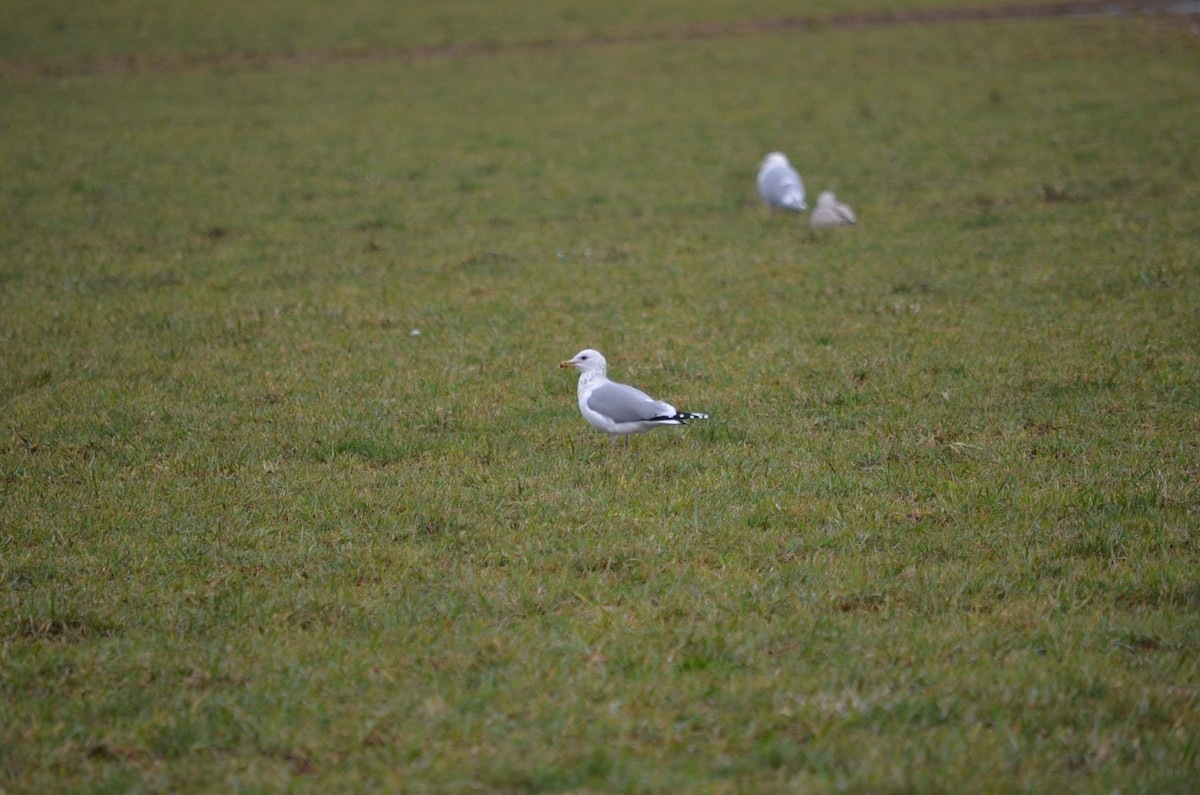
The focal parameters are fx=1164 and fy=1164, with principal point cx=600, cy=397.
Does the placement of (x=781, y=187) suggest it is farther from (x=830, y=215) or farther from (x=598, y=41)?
(x=598, y=41)

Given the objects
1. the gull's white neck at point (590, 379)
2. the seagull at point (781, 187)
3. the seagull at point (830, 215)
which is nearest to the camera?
the gull's white neck at point (590, 379)

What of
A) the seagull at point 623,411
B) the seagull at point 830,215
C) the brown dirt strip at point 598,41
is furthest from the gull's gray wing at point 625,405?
the brown dirt strip at point 598,41

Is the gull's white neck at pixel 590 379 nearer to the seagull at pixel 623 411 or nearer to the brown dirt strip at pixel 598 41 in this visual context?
the seagull at pixel 623 411

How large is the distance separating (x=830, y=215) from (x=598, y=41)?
2040 centimetres

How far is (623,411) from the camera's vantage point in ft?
24.0

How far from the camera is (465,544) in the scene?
630 centimetres

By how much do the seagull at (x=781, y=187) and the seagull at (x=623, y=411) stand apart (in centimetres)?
772

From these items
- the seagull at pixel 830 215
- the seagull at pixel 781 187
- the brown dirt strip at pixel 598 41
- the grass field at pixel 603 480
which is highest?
the brown dirt strip at pixel 598 41

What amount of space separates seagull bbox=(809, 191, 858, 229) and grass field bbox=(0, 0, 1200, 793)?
177mm

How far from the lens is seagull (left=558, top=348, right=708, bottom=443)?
7.25 meters

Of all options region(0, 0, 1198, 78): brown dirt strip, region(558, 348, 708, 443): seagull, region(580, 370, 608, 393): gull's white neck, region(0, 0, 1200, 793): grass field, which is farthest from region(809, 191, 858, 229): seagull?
region(0, 0, 1198, 78): brown dirt strip

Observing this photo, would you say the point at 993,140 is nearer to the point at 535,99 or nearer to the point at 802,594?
the point at 535,99

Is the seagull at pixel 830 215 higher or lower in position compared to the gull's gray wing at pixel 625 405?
higher

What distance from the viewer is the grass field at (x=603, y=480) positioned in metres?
4.55
